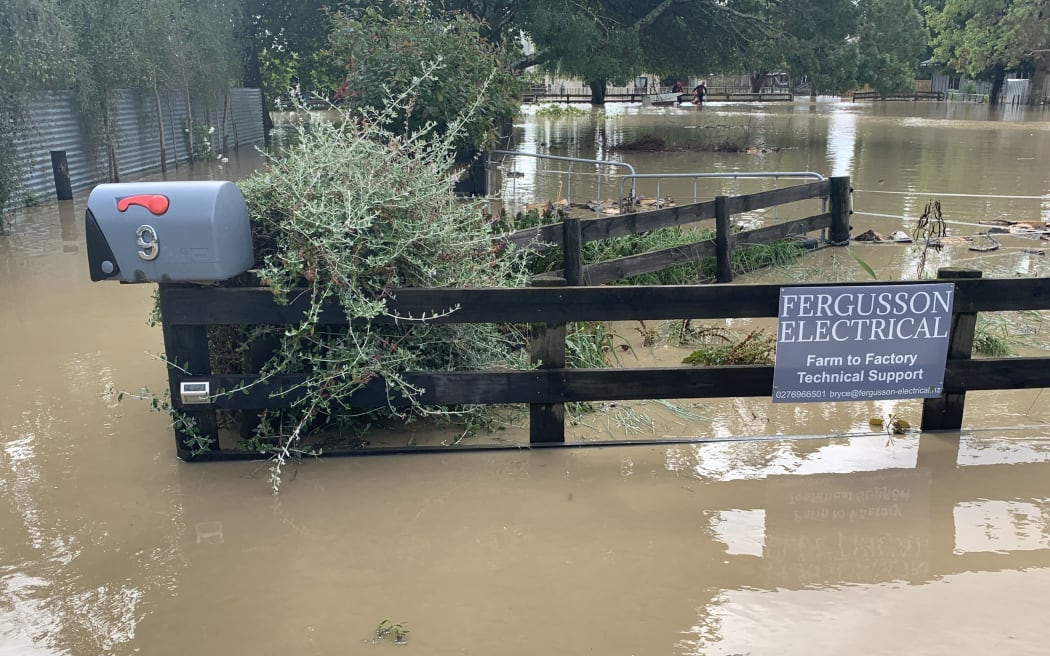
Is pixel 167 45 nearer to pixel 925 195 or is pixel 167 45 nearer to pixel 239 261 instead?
pixel 925 195

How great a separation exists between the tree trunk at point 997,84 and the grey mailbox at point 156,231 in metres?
66.0

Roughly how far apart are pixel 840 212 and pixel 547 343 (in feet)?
26.8

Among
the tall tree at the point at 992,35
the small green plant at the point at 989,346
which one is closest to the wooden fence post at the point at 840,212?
the small green plant at the point at 989,346

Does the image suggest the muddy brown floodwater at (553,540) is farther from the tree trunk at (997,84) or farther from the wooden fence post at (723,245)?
the tree trunk at (997,84)

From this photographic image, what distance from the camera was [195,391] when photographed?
16.8 ft

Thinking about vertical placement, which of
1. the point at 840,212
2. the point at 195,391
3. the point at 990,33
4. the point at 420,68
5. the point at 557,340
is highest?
the point at 990,33

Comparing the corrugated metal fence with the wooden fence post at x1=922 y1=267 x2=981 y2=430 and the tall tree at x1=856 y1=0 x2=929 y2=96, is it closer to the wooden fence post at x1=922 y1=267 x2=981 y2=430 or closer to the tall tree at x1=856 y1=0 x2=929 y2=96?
the wooden fence post at x1=922 y1=267 x2=981 y2=430

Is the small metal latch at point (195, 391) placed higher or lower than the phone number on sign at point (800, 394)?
higher

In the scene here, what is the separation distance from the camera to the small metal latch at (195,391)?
510cm

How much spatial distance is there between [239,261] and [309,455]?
1.22m

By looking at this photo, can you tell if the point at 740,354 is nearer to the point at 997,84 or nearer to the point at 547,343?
the point at 547,343

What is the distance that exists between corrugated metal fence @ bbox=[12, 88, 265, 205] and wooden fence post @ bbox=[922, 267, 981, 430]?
14.7 m

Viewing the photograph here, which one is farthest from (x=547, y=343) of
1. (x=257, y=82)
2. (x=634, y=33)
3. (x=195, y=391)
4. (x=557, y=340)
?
(x=257, y=82)

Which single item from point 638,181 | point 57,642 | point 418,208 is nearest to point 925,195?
point 638,181
